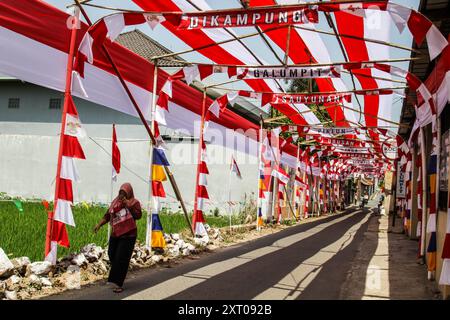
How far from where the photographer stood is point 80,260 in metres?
7.69

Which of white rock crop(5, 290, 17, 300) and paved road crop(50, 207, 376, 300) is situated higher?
white rock crop(5, 290, 17, 300)

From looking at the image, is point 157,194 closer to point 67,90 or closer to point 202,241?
point 202,241

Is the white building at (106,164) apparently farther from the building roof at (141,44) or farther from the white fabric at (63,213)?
the white fabric at (63,213)

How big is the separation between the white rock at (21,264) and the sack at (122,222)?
1.34 metres

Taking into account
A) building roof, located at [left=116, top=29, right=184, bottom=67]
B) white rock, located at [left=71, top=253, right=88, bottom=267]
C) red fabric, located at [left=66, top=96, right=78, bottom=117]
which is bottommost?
white rock, located at [left=71, top=253, right=88, bottom=267]

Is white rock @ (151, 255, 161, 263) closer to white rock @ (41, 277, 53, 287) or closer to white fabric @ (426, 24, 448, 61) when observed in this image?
white rock @ (41, 277, 53, 287)

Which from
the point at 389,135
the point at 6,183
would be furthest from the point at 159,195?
the point at 6,183

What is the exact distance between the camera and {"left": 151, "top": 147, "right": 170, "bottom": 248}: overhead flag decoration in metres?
9.99

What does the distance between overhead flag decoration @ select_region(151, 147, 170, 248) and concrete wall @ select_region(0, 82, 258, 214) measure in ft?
37.6

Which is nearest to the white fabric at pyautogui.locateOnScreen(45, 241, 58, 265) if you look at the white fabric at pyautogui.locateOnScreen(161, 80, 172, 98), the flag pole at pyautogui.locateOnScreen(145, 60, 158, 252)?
the flag pole at pyautogui.locateOnScreen(145, 60, 158, 252)

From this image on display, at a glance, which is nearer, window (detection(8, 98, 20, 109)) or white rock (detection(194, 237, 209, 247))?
white rock (detection(194, 237, 209, 247))

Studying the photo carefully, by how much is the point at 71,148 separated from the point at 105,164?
15037 millimetres

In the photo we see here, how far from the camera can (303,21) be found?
7453 millimetres

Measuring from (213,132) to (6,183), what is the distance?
40.8 ft
